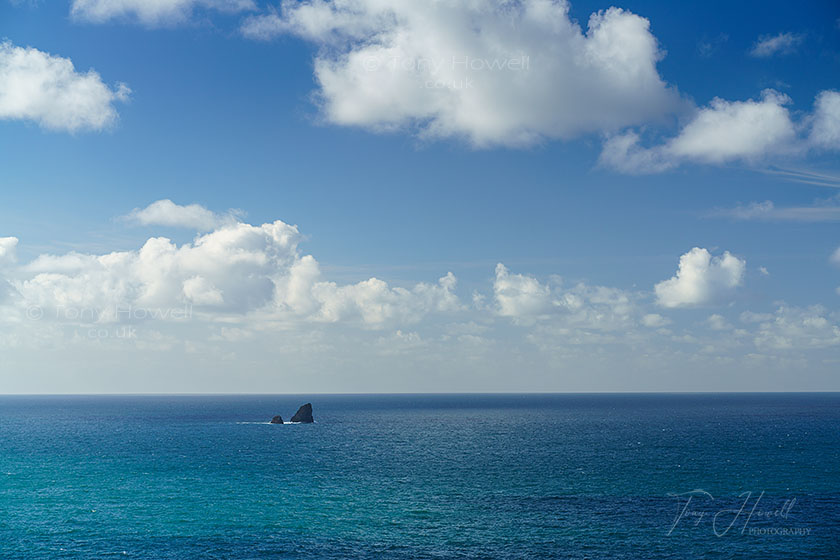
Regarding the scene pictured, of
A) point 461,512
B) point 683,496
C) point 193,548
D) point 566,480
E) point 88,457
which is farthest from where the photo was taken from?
point 88,457

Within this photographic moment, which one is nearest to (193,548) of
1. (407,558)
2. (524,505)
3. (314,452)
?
(407,558)

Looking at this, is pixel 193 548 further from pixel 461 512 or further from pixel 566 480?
pixel 566 480

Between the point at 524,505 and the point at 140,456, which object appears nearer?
the point at 524,505

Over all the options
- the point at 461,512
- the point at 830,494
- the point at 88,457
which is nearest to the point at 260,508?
the point at 461,512

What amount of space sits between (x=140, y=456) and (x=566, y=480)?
88649mm

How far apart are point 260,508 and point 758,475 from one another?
259ft

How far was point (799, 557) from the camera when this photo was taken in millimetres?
59312

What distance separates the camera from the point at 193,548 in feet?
208

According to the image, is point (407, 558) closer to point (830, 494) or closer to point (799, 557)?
point (799, 557)

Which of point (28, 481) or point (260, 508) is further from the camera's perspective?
point (28, 481)

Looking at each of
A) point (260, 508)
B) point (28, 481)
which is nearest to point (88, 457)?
point (28, 481)

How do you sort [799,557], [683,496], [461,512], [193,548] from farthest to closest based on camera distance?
[683,496] → [461,512] → [193,548] → [799,557]

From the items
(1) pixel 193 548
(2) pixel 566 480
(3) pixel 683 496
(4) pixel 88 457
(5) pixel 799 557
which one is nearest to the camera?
(5) pixel 799 557

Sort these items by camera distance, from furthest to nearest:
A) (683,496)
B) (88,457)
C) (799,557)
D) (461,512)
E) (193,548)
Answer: (88,457) < (683,496) < (461,512) < (193,548) < (799,557)
